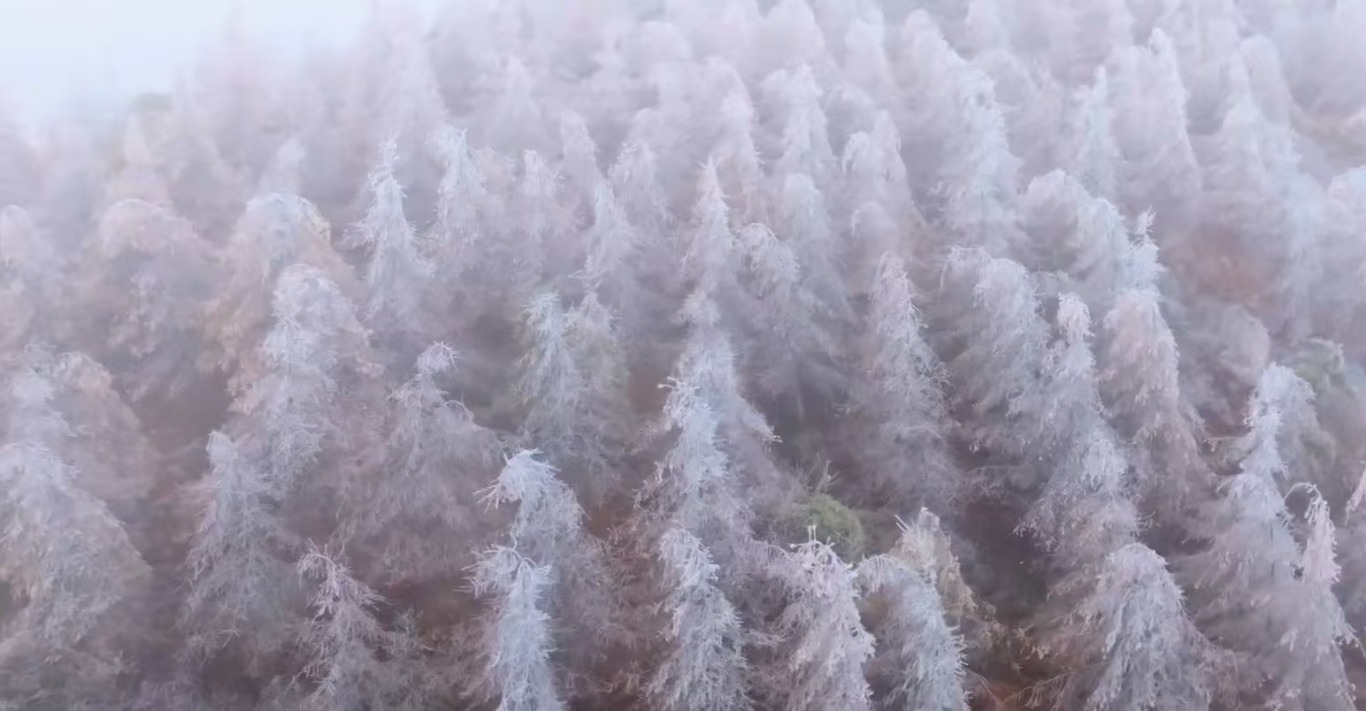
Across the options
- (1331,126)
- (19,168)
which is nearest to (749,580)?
(19,168)

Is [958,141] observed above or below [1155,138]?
below

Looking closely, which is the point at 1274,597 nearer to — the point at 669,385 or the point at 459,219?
the point at 669,385

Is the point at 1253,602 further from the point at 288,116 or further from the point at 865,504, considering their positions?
the point at 288,116

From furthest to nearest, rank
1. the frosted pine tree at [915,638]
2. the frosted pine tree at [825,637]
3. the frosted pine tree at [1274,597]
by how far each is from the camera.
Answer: the frosted pine tree at [1274,597], the frosted pine tree at [915,638], the frosted pine tree at [825,637]

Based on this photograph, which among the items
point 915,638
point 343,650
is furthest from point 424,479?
point 915,638

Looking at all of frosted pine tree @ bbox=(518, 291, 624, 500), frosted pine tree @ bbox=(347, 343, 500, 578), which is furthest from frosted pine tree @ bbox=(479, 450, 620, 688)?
frosted pine tree @ bbox=(518, 291, 624, 500)

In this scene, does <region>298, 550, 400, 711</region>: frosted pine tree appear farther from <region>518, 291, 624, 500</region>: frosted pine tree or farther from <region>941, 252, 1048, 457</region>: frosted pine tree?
<region>941, 252, 1048, 457</region>: frosted pine tree

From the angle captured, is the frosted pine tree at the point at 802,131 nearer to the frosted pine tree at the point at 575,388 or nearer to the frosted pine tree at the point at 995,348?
the frosted pine tree at the point at 995,348

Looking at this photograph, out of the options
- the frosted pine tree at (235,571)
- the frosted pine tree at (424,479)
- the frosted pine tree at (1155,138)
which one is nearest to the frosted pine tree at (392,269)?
the frosted pine tree at (424,479)

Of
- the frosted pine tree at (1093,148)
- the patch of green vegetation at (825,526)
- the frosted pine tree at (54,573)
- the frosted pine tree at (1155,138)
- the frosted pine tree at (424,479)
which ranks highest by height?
the frosted pine tree at (1155,138)
